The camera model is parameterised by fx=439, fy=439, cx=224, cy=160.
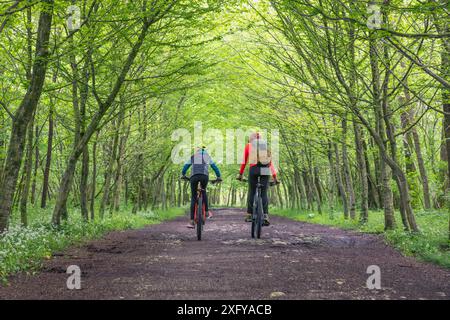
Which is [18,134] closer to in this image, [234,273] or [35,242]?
[35,242]

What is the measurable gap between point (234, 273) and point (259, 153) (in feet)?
15.4

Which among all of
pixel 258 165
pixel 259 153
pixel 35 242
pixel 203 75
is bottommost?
pixel 35 242

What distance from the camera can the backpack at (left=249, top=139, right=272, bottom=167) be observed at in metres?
10.3

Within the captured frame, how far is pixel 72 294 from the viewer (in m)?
4.87

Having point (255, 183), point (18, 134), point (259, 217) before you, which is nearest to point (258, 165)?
point (255, 183)

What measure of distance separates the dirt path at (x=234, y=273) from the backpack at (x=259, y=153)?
77.9 inches

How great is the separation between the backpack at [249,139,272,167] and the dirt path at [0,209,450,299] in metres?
1.98

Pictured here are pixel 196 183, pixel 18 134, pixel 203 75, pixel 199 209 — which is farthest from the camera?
pixel 203 75

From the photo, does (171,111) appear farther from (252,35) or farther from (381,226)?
(381,226)

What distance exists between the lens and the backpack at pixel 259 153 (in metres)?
10.3

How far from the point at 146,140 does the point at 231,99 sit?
659 centimetres

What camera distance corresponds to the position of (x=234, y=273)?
6074 millimetres

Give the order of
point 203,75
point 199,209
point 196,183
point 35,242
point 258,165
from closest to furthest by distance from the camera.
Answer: point 35,242, point 258,165, point 199,209, point 196,183, point 203,75

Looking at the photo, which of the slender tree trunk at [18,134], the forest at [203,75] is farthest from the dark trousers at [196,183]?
the slender tree trunk at [18,134]
